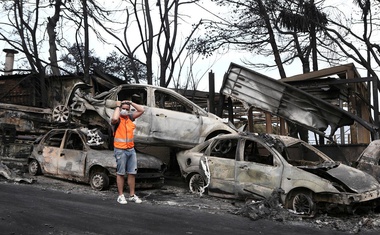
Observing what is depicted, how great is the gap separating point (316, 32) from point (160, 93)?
7707 mm

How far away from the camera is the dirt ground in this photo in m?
5.92

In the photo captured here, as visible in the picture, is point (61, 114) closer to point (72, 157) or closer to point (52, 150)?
point (52, 150)

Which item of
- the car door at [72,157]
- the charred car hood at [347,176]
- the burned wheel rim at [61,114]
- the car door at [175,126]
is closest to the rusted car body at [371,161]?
the charred car hood at [347,176]

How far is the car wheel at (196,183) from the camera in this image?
825cm

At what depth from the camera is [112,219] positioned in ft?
17.9

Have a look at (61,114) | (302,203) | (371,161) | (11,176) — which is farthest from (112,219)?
(371,161)

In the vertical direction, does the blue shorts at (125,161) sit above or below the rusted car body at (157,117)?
below

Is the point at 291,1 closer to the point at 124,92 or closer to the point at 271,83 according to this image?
the point at 271,83

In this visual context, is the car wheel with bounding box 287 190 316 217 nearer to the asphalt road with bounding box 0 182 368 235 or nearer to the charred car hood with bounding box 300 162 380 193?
the charred car hood with bounding box 300 162 380 193

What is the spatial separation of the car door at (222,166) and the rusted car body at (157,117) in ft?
3.63

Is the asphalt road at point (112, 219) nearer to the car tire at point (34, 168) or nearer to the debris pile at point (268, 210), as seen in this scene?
the debris pile at point (268, 210)

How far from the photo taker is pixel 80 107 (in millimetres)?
9617

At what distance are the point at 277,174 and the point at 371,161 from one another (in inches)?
92.1

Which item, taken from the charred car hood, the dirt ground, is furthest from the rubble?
the charred car hood
